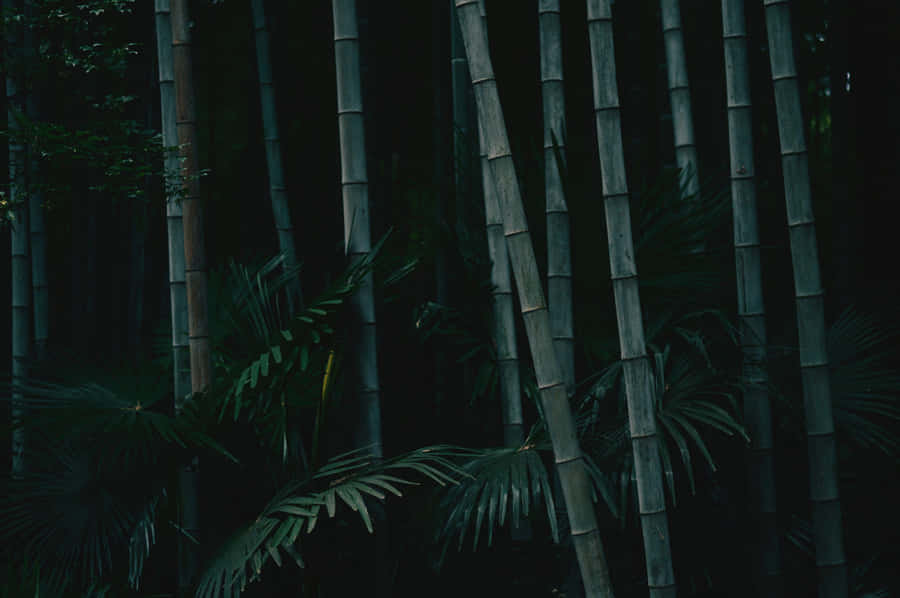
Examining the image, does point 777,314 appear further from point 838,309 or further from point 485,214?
point 485,214

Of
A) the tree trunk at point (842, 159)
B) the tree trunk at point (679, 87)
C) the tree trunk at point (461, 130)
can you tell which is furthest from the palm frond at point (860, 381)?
the tree trunk at point (842, 159)

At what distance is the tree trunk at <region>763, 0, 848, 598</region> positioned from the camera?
233 centimetres

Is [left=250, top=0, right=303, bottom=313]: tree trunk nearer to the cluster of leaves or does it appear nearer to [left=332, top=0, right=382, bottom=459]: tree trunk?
the cluster of leaves

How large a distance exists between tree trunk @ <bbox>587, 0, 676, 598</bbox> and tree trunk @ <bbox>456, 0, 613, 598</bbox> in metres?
0.15

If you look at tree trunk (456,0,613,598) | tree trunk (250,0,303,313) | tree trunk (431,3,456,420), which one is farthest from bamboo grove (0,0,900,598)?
tree trunk (250,0,303,313)

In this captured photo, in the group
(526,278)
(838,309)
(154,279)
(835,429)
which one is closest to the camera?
(526,278)

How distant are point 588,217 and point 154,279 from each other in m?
2.89

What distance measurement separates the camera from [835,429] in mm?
2598

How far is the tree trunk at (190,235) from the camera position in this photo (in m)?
2.63

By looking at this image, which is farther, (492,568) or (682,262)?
(492,568)

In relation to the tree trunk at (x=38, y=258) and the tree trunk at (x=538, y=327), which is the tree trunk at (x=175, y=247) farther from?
the tree trunk at (x=538, y=327)

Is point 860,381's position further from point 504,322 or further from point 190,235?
point 190,235

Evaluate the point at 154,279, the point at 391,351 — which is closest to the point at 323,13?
the point at 154,279

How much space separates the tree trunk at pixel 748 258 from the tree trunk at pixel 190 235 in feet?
4.74
